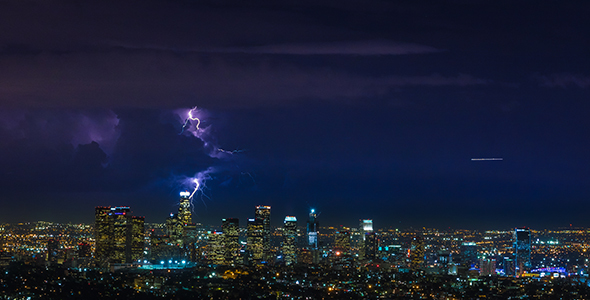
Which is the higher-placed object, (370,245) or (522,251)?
(370,245)

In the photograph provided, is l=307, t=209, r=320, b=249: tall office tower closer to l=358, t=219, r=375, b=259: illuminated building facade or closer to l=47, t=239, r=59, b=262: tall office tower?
l=358, t=219, r=375, b=259: illuminated building facade

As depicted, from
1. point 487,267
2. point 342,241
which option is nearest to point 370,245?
point 342,241

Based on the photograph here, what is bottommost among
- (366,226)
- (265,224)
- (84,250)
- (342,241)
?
(84,250)

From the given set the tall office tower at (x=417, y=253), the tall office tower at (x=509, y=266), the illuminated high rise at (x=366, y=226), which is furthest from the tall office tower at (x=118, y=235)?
the tall office tower at (x=509, y=266)

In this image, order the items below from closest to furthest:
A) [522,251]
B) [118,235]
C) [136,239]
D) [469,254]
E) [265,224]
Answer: [118,235], [136,239], [265,224], [522,251], [469,254]

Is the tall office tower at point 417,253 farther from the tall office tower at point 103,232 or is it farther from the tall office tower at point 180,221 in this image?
the tall office tower at point 103,232

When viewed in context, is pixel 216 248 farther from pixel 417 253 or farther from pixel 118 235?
pixel 417 253

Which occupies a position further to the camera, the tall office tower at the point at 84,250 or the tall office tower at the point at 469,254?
the tall office tower at the point at 469,254
